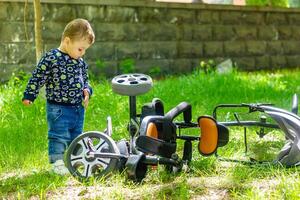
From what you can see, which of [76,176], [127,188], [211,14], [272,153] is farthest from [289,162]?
[211,14]

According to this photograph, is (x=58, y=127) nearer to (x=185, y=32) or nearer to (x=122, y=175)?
(x=122, y=175)

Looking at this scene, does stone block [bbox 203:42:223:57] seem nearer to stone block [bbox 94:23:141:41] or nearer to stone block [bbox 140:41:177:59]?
stone block [bbox 140:41:177:59]

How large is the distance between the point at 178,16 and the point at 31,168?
20.6 feet

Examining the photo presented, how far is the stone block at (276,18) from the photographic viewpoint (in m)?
11.0

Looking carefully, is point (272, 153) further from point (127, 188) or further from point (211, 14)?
point (211, 14)

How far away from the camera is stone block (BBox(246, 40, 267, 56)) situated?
1062cm

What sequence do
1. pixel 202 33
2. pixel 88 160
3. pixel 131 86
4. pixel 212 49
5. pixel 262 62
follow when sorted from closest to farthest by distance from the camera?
pixel 88 160 → pixel 131 86 → pixel 202 33 → pixel 212 49 → pixel 262 62

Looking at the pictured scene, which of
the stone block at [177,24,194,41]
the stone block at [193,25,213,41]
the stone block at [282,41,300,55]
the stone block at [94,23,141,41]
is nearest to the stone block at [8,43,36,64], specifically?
the stone block at [94,23,141,41]

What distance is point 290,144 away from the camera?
3.22m

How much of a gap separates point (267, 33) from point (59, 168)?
823cm

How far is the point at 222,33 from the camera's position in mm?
10164

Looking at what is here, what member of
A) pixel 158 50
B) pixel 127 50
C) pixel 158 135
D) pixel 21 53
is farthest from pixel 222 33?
pixel 158 135

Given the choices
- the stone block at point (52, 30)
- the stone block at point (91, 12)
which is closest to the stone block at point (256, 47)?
the stone block at point (91, 12)

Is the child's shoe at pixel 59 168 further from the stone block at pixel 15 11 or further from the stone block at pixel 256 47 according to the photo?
the stone block at pixel 256 47
